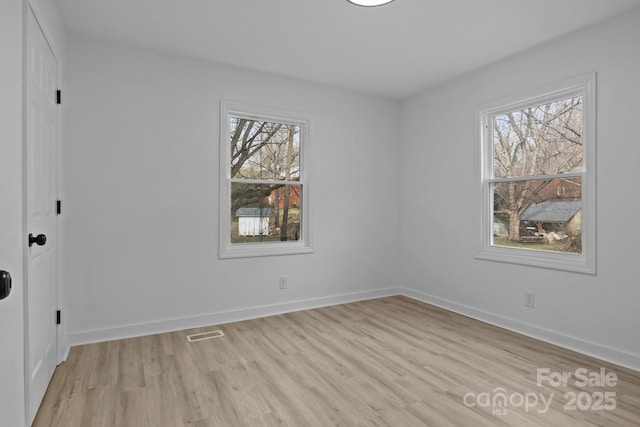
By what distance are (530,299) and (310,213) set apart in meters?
2.43

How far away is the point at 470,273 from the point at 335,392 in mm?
2337

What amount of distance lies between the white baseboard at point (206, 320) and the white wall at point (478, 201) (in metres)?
1.07

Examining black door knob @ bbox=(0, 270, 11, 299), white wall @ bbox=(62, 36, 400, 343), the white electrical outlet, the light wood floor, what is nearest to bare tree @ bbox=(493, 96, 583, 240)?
the white electrical outlet

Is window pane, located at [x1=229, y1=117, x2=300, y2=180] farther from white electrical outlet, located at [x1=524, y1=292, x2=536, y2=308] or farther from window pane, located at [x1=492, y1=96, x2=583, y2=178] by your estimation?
white electrical outlet, located at [x1=524, y1=292, x2=536, y2=308]

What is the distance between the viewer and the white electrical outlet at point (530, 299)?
336 cm

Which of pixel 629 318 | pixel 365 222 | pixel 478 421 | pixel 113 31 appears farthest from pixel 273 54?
pixel 629 318

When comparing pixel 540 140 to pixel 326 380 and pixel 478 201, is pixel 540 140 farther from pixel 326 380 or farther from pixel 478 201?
pixel 326 380

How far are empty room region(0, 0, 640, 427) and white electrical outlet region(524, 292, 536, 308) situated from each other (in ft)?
0.08

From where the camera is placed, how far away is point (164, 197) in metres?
3.48

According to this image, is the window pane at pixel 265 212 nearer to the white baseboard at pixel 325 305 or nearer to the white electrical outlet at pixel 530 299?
the white baseboard at pixel 325 305

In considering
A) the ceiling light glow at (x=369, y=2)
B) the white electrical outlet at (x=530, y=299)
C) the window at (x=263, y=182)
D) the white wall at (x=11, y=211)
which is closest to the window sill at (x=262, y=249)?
the window at (x=263, y=182)

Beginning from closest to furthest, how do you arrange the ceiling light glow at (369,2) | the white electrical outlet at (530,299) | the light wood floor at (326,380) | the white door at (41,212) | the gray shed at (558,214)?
the white door at (41,212) < the light wood floor at (326,380) < the ceiling light glow at (369,2) < the gray shed at (558,214) < the white electrical outlet at (530,299)

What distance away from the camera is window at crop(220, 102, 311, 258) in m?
3.86

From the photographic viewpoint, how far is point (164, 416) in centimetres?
206
